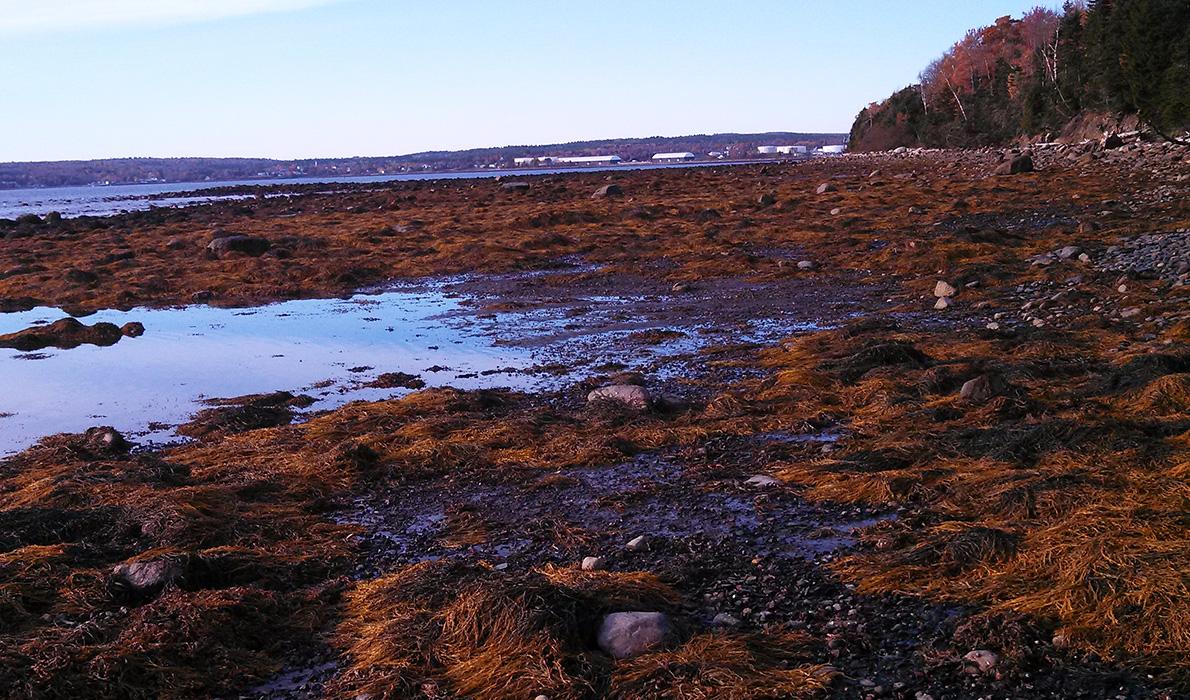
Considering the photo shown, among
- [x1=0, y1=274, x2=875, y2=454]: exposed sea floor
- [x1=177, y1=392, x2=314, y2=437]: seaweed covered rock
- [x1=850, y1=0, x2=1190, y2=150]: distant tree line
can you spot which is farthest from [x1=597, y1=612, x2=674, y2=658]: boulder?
[x1=850, y1=0, x2=1190, y2=150]: distant tree line

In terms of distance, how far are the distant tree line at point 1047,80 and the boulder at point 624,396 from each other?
2661cm

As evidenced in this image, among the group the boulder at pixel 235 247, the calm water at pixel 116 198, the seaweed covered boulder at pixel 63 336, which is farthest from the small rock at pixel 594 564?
the calm water at pixel 116 198

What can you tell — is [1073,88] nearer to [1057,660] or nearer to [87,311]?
[87,311]

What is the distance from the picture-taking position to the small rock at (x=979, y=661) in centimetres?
409

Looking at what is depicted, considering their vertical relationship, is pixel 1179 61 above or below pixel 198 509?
above

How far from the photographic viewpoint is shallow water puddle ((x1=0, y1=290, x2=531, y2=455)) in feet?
34.1

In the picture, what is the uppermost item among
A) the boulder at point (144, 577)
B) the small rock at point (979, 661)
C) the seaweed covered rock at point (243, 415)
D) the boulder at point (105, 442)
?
the small rock at point (979, 661)

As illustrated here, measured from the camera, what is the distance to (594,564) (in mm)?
5539

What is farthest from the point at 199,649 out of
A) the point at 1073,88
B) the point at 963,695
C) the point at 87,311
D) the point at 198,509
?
the point at 1073,88

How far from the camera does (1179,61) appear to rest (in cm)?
3152

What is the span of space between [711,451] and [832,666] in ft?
11.6

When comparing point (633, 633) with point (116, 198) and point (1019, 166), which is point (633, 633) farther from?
point (116, 198)

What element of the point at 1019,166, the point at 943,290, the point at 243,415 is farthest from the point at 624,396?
the point at 1019,166

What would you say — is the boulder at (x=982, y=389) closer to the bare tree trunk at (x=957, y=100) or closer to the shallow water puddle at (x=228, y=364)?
the shallow water puddle at (x=228, y=364)
